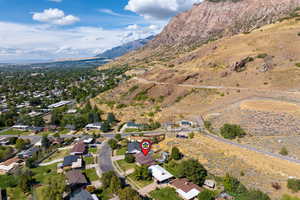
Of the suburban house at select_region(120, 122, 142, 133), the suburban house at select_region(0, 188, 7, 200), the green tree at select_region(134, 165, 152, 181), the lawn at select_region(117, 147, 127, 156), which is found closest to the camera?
the suburban house at select_region(0, 188, 7, 200)

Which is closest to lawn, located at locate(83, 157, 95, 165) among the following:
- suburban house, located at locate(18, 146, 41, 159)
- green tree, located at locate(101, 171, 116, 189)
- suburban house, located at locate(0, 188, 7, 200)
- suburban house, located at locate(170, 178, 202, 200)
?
green tree, located at locate(101, 171, 116, 189)

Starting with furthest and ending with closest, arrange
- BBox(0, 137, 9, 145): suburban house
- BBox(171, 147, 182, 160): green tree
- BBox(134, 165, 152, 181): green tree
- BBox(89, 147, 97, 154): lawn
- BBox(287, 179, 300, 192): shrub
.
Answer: BBox(0, 137, 9, 145): suburban house, BBox(89, 147, 97, 154): lawn, BBox(171, 147, 182, 160): green tree, BBox(134, 165, 152, 181): green tree, BBox(287, 179, 300, 192): shrub

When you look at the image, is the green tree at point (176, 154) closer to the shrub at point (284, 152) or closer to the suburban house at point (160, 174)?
the suburban house at point (160, 174)

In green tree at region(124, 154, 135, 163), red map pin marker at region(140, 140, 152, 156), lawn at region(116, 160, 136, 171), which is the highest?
red map pin marker at region(140, 140, 152, 156)

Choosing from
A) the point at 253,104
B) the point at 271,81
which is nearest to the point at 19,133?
the point at 253,104

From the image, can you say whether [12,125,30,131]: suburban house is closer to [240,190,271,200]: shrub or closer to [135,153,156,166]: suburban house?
[135,153,156,166]: suburban house

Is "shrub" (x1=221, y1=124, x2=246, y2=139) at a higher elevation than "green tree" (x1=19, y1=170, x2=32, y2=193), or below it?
higher

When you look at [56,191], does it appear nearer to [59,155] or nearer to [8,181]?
[8,181]
